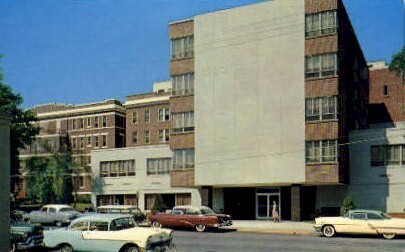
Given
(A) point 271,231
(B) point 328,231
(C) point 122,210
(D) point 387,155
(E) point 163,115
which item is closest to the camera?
(B) point 328,231

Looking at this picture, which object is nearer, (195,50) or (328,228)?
(328,228)

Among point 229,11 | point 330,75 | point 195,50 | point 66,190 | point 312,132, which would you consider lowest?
point 66,190

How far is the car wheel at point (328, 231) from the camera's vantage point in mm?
27219

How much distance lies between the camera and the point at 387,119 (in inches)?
2453

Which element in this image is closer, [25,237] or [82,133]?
[25,237]

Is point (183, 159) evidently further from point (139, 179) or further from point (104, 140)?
point (104, 140)

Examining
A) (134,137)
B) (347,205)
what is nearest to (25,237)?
(347,205)

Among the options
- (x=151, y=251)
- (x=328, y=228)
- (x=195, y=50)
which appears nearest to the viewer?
(x=151, y=251)

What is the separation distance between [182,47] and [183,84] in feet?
11.4

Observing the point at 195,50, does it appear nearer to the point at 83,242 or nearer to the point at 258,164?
the point at 258,164

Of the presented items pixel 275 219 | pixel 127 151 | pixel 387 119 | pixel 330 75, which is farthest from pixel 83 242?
pixel 387 119

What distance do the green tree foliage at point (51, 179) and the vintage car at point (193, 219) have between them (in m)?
35.8

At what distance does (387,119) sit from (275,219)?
2993 cm

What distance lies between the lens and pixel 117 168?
55938 millimetres
